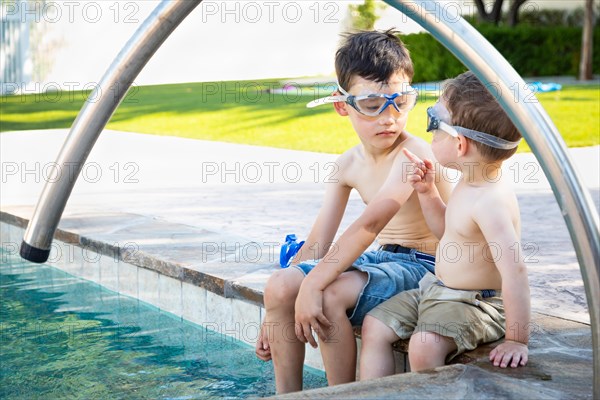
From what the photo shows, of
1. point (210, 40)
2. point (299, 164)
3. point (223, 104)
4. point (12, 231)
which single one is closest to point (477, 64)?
point (12, 231)

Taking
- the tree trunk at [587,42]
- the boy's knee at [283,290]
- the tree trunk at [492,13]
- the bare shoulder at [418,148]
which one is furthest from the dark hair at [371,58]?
the tree trunk at [492,13]

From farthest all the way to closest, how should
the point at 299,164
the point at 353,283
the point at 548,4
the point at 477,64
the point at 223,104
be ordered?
the point at 548,4, the point at 223,104, the point at 299,164, the point at 353,283, the point at 477,64

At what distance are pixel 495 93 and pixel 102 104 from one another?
0.86 m

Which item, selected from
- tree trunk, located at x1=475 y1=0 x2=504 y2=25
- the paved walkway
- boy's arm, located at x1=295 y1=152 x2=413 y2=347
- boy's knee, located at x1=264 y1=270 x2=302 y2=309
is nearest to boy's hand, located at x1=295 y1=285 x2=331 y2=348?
boy's arm, located at x1=295 y1=152 x2=413 y2=347

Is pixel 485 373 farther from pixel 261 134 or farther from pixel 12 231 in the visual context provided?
pixel 261 134

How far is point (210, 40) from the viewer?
2567 cm

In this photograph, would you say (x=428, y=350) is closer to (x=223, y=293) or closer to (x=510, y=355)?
(x=510, y=355)

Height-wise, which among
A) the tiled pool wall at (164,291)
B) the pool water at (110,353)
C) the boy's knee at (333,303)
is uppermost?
the boy's knee at (333,303)

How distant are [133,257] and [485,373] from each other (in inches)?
103

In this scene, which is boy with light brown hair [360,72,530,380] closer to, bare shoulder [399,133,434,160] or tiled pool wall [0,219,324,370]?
bare shoulder [399,133,434,160]

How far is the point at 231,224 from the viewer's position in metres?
5.76

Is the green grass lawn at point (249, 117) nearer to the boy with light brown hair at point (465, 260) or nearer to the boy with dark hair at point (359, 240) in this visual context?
the boy with dark hair at point (359, 240)

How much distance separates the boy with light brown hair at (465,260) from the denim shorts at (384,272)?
48 millimetres

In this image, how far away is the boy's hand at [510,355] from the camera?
260 centimetres
